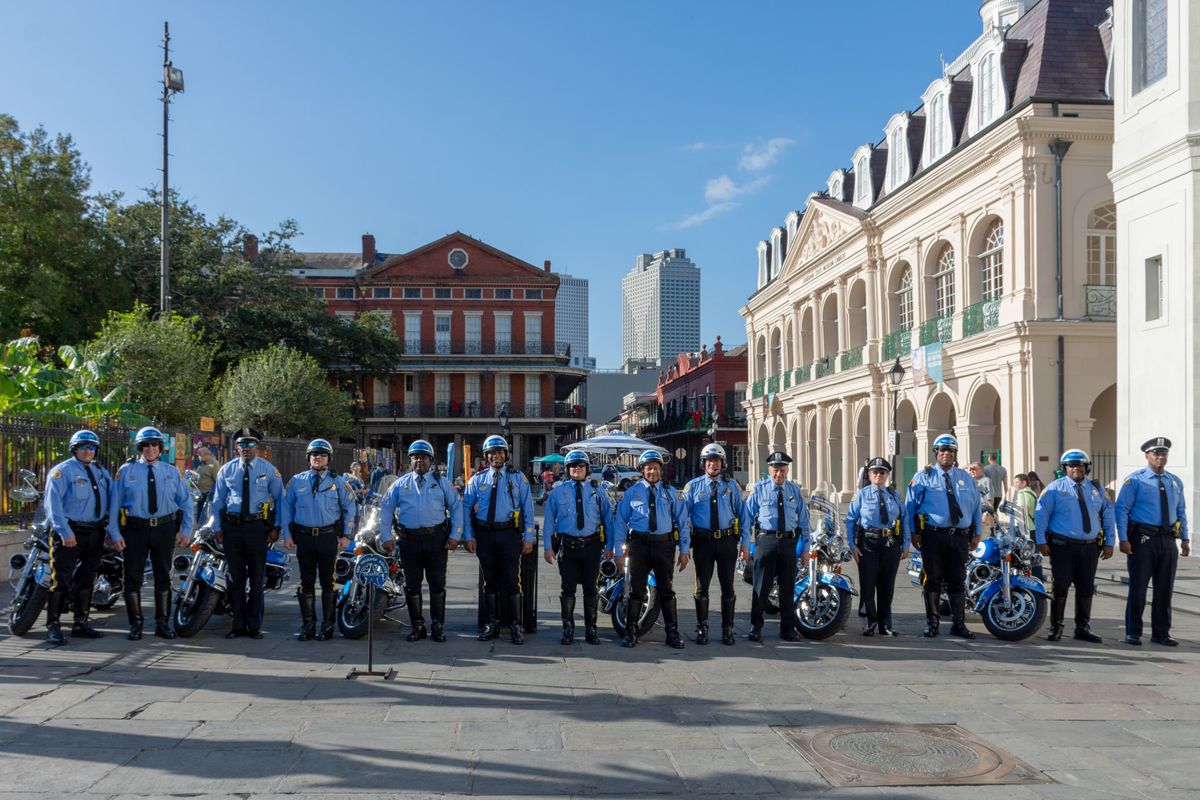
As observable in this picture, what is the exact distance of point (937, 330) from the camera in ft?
96.3

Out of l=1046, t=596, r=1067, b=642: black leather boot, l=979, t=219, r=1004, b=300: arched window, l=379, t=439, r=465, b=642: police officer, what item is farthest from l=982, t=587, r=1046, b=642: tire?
l=979, t=219, r=1004, b=300: arched window

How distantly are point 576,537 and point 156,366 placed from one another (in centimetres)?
1942

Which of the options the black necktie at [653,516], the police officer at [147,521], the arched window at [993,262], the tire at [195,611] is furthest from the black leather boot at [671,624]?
the arched window at [993,262]

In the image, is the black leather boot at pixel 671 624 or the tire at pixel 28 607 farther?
the black leather boot at pixel 671 624

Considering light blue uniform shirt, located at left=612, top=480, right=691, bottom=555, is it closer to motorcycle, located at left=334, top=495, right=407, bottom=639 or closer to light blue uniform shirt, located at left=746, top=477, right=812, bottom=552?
light blue uniform shirt, located at left=746, top=477, right=812, bottom=552

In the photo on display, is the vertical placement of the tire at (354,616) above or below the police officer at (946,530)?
below

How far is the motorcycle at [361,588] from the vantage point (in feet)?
32.3

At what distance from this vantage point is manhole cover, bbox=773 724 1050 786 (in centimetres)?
561

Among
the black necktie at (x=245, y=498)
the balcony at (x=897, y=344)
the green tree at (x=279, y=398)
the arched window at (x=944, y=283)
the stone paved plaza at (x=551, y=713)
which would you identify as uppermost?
the arched window at (x=944, y=283)

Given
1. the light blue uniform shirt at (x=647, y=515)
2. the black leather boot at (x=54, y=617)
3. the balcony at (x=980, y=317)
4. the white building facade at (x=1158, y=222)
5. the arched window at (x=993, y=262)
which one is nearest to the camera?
the black leather boot at (x=54, y=617)

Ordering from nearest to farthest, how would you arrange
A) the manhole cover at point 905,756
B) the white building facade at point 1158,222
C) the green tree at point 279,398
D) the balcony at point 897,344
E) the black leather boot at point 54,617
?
the manhole cover at point 905,756, the black leather boot at point 54,617, the white building facade at point 1158,222, the balcony at point 897,344, the green tree at point 279,398

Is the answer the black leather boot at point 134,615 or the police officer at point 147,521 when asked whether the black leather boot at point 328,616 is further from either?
the black leather boot at point 134,615

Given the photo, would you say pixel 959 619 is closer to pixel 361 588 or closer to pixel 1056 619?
pixel 1056 619

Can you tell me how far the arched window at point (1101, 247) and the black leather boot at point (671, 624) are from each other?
62.8ft
